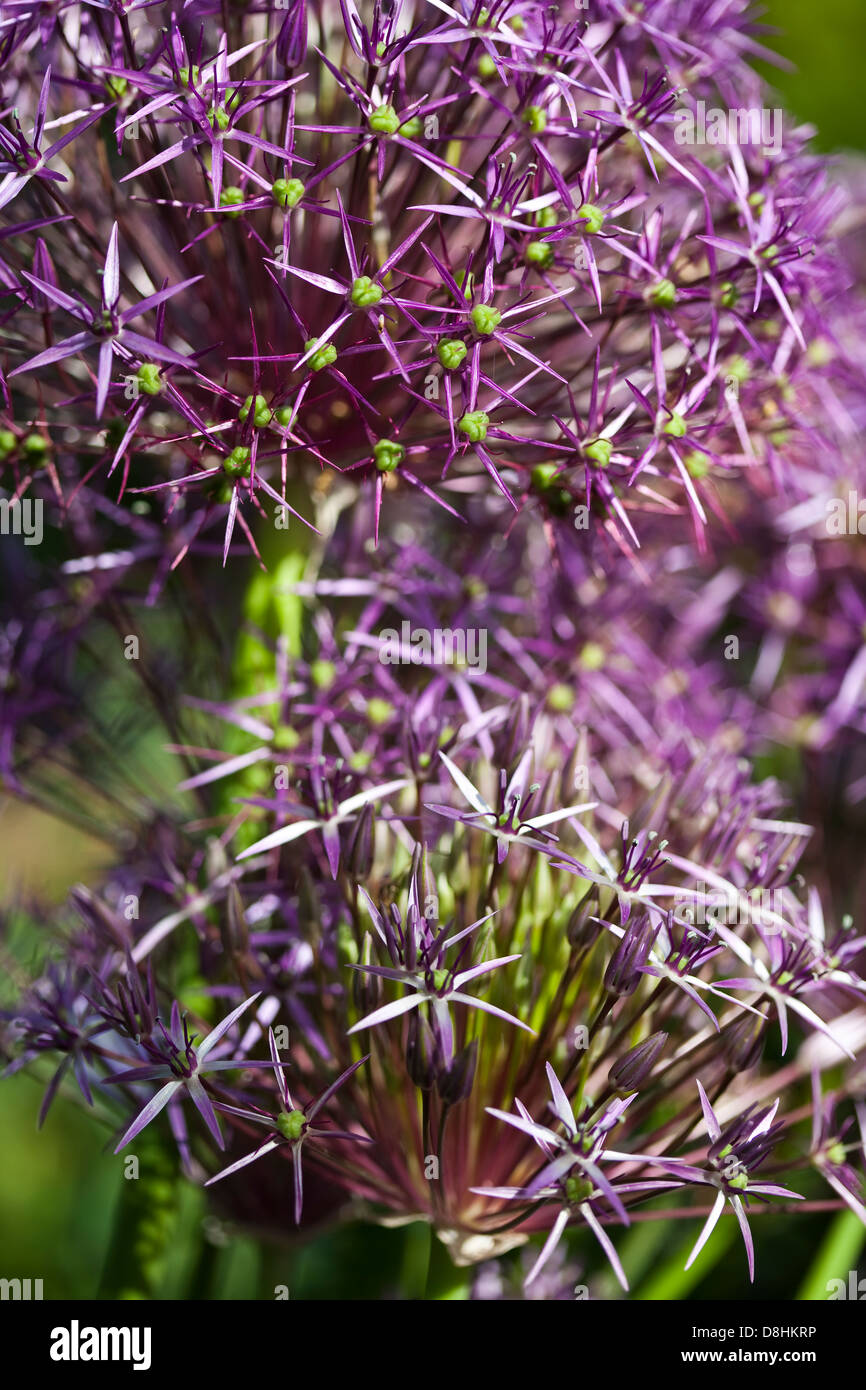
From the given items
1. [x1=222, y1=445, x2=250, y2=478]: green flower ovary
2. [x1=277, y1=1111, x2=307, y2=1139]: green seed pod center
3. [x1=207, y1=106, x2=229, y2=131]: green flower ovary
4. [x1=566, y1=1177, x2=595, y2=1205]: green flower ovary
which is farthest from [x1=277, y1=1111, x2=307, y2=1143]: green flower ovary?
[x1=207, y1=106, x2=229, y2=131]: green flower ovary

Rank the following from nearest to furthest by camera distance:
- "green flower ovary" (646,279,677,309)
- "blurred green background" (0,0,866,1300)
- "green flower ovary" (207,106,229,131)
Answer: "green flower ovary" (207,106,229,131)
"green flower ovary" (646,279,677,309)
"blurred green background" (0,0,866,1300)

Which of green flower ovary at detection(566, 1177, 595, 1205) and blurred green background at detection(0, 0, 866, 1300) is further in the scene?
blurred green background at detection(0, 0, 866, 1300)

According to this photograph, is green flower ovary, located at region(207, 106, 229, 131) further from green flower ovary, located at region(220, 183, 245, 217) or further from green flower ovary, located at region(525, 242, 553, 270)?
green flower ovary, located at region(525, 242, 553, 270)

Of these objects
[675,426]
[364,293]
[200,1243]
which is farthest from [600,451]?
[200,1243]

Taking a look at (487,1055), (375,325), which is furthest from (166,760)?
(375,325)

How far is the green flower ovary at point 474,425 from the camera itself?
80 cm

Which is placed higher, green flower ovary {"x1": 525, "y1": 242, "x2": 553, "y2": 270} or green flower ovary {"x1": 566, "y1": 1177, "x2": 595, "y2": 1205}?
green flower ovary {"x1": 525, "y1": 242, "x2": 553, "y2": 270}

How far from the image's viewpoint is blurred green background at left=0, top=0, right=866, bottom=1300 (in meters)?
1.10

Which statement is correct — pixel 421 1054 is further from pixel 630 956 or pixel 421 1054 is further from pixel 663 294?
pixel 663 294

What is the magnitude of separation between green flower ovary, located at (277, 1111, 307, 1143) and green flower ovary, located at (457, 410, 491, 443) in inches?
17.9

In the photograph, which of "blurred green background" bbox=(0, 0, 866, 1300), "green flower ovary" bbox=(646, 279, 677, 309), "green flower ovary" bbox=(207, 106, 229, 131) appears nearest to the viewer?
"green flower ovary" bbox=(207, 106, 229, 131)

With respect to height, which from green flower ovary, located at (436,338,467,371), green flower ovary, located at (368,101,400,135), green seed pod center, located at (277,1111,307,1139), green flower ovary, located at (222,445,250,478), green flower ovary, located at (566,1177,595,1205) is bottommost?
green flower ovary, located at (566,1177,595,1205)

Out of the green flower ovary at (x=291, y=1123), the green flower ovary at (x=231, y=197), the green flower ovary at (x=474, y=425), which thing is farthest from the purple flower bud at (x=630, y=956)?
the green flower ovary at (x=231, y=197)

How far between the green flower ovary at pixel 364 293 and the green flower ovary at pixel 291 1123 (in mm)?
520
